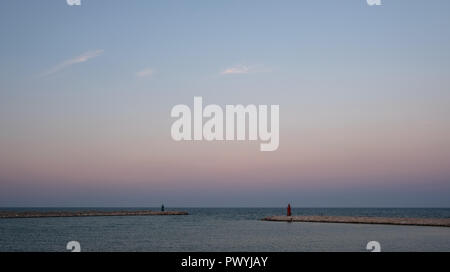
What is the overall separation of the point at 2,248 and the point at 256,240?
19.2m

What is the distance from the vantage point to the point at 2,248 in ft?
114

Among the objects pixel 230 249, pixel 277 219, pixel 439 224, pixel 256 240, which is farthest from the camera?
pixel 277 219
